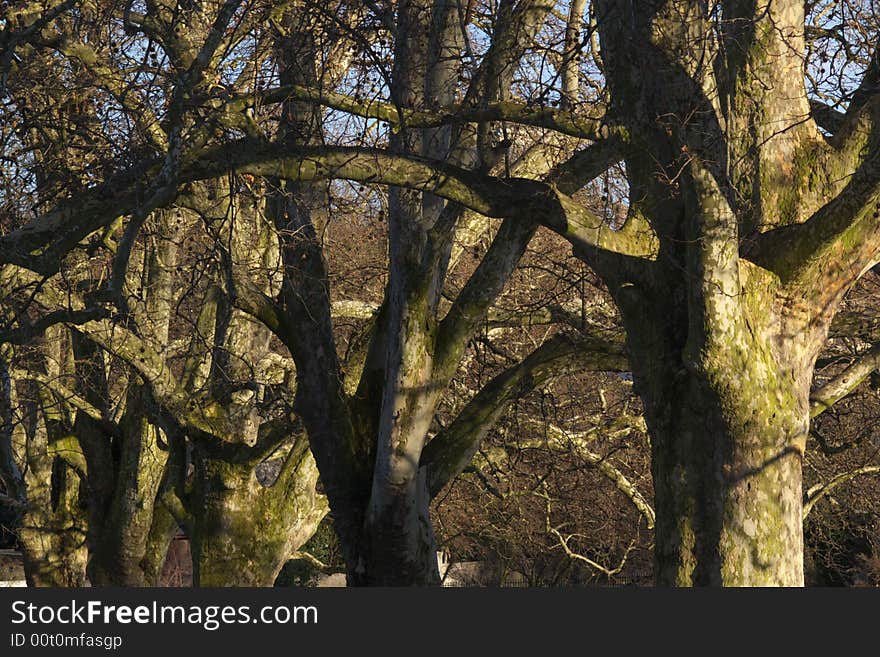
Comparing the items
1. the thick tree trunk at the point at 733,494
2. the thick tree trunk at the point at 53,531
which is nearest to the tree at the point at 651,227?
the thick tree trunk at the point at 733,494

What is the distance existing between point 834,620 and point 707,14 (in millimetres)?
3413

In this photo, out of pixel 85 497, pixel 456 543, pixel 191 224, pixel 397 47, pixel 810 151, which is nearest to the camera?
pixel 810 151

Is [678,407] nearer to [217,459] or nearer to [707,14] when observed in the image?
[707,14]

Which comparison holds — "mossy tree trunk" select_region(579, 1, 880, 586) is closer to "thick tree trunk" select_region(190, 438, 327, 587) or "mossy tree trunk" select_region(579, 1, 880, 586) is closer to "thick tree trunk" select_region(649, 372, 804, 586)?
"thick tree trunk" select_region(649, 372, 804, 586)

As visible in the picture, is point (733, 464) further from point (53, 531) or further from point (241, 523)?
point (53, 531)

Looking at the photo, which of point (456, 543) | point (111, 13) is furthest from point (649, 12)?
point (456, 543)

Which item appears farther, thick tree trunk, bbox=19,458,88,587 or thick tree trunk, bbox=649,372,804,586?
thick tree trunk, bbox=19,458,88,587

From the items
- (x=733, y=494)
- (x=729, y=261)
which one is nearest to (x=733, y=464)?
(x=733, y=494)

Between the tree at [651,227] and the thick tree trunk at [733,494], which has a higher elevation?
the tree at [651,227]

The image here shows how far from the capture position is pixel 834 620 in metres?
6.14

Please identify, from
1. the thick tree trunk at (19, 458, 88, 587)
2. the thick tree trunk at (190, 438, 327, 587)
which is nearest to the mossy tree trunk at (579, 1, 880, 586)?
the thick tree trunk at (190, 438, 327, 587)

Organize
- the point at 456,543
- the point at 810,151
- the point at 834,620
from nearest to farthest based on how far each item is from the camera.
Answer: the point at 834,620, the point at 810,151, the point at 456,543

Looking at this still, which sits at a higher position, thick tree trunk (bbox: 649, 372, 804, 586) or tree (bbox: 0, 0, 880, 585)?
A: tree (bbox: 0, 0, 880, 585)

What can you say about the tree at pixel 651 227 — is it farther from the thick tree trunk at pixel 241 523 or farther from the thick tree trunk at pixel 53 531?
the thick tree trunk at pixel 53 531
